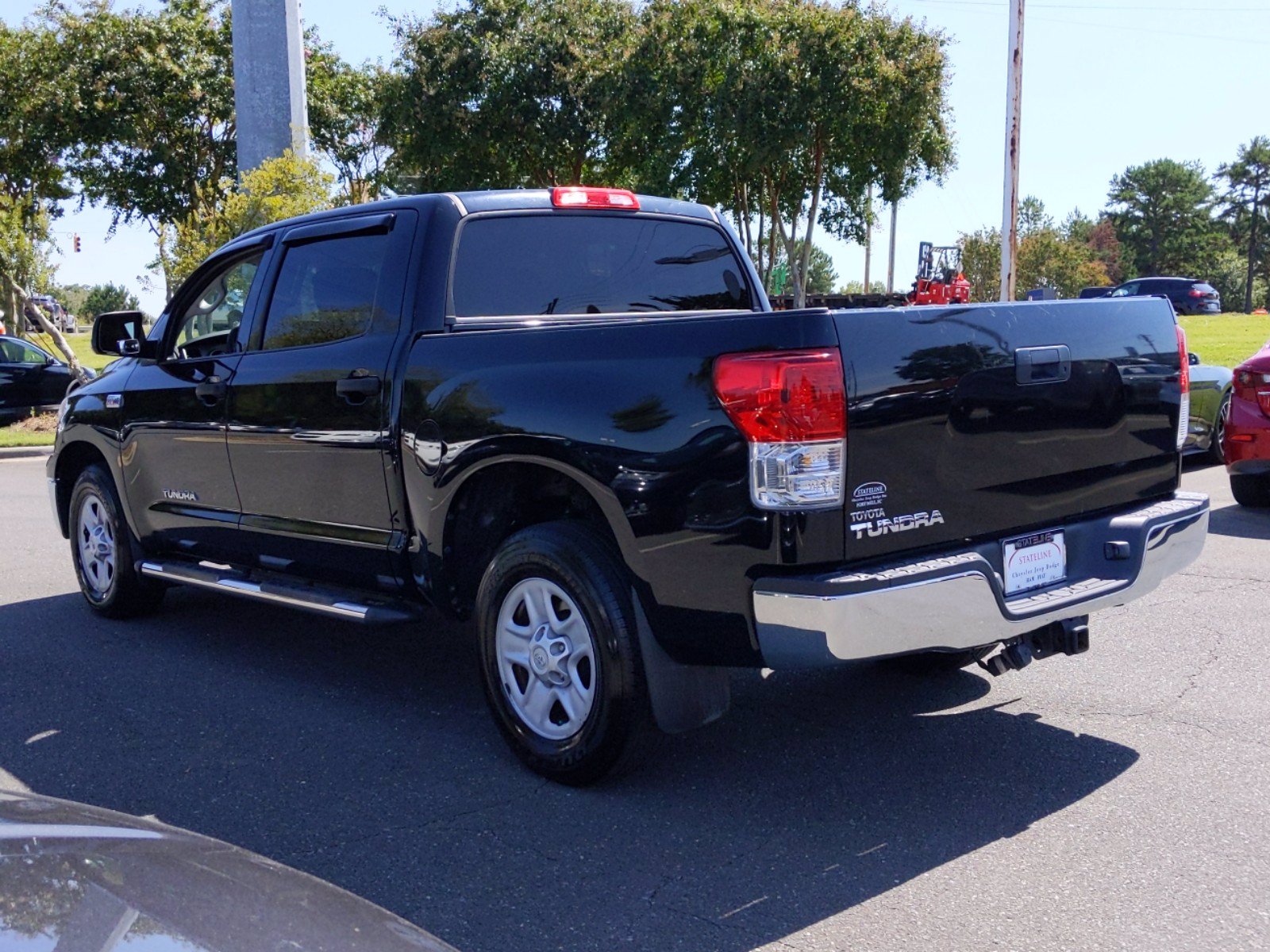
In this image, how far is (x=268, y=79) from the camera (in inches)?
781

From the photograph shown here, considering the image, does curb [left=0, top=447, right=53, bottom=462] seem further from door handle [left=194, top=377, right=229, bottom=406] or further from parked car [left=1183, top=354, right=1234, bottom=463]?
parked car [left=1183, top=354, right=1234, bottom=463]

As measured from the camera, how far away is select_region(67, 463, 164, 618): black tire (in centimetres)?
655

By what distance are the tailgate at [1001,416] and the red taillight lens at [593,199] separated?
1832mm

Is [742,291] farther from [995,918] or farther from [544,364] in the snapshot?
[995,918]

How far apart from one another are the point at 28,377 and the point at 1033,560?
2006cm

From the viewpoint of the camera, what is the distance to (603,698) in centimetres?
398

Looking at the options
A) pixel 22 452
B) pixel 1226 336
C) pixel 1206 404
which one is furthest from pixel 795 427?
pixel 1226 336

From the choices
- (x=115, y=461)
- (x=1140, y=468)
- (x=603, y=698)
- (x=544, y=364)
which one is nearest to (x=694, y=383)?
(x=544, y=364)

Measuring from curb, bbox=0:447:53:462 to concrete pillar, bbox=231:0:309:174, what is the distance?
521 cm

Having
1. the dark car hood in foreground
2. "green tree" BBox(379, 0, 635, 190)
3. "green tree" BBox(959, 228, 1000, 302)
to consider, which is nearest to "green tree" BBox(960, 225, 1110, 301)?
"green tree" BBox(959, 228, 1000, 302)

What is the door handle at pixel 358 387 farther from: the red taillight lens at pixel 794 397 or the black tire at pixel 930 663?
the black tire at pixel 930 663

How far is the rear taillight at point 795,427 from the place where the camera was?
3490 mm

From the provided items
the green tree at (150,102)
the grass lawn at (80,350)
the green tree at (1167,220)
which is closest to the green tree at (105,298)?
the grass lawn at (80,350)

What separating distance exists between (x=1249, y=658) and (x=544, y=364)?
3.47 m
